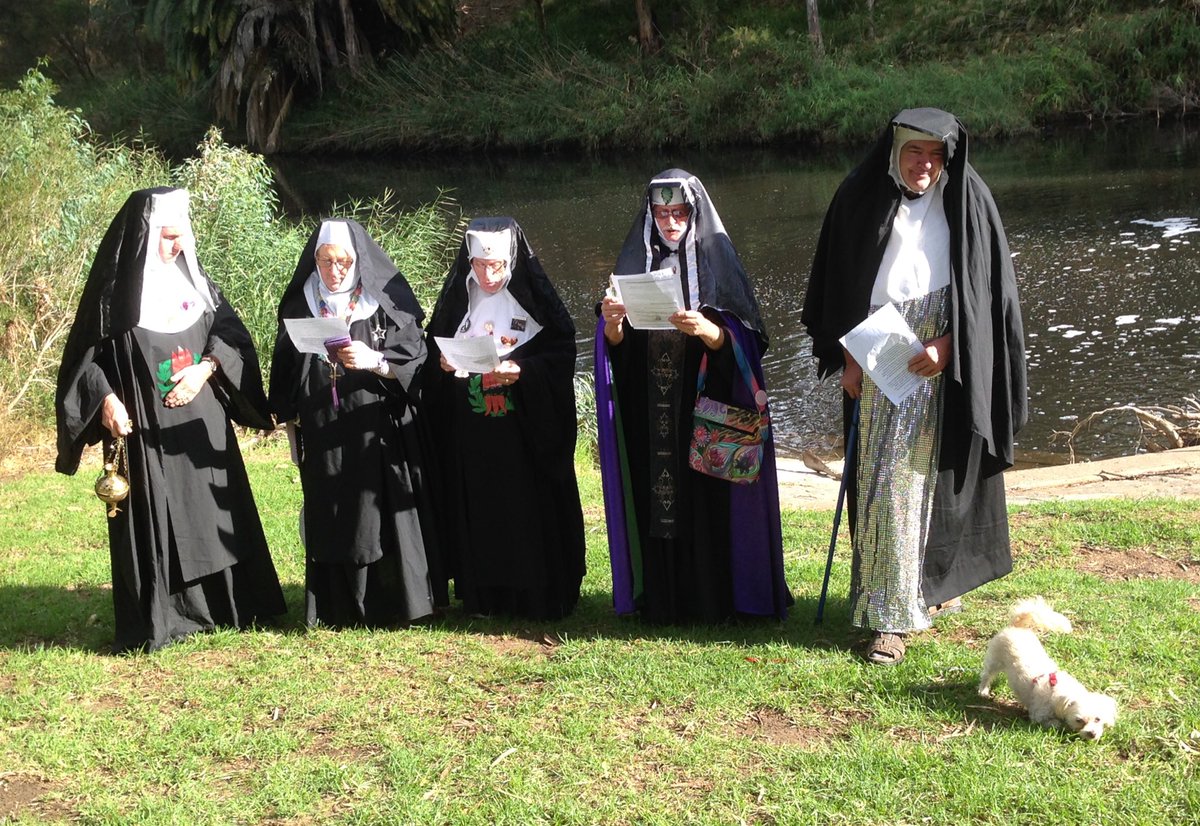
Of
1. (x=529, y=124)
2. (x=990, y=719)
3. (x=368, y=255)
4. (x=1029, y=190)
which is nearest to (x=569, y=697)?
(x=990, y=719)

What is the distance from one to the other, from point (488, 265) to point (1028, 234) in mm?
13855

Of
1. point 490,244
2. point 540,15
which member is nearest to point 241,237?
point 490,244

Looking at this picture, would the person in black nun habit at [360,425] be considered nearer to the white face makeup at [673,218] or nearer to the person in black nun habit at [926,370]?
the white face makeup at [673,218]

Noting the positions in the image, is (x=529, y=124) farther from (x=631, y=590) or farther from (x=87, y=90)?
(x=631, y=590)

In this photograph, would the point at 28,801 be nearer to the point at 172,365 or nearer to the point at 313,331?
the point at 172,365

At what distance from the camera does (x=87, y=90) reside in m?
42.8

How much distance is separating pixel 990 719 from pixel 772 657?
878 mm

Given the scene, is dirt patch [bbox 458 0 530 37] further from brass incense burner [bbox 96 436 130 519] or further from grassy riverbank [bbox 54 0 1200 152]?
brass incense burner [bbox 96 436 130 519]

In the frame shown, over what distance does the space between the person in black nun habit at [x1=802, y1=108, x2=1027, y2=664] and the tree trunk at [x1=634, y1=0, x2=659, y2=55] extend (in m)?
28.7

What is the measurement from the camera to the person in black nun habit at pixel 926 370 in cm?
448

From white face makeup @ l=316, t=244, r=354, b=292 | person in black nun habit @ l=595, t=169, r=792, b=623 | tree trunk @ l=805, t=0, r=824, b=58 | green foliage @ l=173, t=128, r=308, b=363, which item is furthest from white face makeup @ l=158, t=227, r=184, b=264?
tree trunk @ l=805, t=0, r=824, b=58

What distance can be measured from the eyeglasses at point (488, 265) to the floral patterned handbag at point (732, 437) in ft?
3.28

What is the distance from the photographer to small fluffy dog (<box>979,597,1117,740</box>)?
3918 millimetres

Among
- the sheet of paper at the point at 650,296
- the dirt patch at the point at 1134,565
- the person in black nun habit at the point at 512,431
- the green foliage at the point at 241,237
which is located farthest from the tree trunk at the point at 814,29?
the sheet of paper at the point at 650,296
